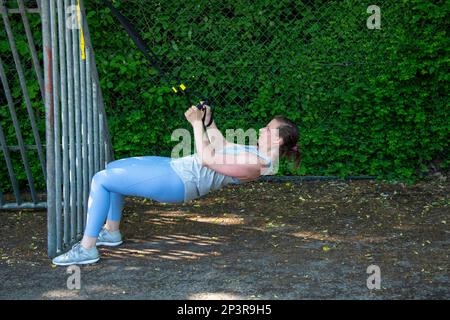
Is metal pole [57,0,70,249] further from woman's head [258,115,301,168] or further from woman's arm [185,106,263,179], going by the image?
woman's head [258,115,301,168]

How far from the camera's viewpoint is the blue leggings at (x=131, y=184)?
436cm

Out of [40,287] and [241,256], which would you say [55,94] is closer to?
[40,287]

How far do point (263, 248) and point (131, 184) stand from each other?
1.13 m

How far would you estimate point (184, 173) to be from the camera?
4.38 meters

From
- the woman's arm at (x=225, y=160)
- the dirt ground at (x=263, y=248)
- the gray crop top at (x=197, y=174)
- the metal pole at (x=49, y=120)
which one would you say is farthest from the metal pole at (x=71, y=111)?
the woman's arm at (x=225, y=160)

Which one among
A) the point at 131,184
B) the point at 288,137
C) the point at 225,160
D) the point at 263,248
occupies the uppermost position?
the point at 288,137

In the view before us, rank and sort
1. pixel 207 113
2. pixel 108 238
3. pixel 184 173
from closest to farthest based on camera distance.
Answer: pixel 184 173 < pixel 207 113 < pixel 108 238

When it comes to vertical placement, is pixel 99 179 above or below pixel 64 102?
below

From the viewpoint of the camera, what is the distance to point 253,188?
266 inches

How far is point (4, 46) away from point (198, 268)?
3388mm

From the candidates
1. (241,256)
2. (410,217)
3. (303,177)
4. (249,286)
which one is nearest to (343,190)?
(303,177)

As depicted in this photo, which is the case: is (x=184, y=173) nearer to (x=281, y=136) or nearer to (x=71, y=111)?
(x=281, y=136)

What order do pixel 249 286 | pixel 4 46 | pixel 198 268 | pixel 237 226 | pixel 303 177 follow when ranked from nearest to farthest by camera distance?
pixel 249 286, pixel 198 268, pixel 237 226, pixel 4 46, pixel 303 177

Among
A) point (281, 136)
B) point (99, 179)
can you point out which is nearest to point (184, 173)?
point (99, 179)
